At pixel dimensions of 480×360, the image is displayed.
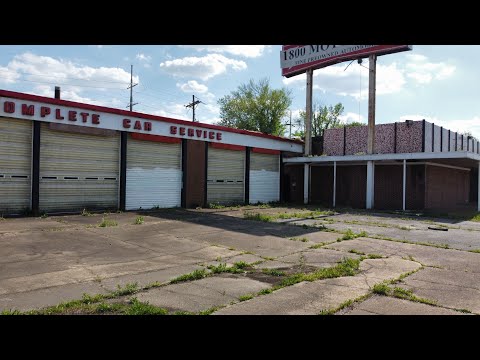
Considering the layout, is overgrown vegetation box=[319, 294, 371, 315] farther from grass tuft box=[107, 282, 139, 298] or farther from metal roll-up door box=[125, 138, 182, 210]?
metal roll-up door box=[125, 138, 182, 210]

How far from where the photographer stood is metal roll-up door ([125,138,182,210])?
1719 centimetres

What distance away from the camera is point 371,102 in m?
21.9

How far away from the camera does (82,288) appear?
5.33 m

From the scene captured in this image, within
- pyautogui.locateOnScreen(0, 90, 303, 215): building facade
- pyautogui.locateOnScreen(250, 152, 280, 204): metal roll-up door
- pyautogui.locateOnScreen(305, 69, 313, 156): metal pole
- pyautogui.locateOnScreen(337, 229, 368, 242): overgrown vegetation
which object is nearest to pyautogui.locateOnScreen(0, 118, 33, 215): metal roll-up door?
pyautogui.locateOnScreen(0, 90, 303, 215): building facade

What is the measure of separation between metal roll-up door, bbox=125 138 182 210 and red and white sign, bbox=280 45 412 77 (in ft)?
31.4

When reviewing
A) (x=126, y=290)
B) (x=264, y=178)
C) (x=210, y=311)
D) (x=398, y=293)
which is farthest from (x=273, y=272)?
(x=264, y=178)

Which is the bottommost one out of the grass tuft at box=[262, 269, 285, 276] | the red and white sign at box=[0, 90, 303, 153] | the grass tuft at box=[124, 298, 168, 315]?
the grass tuft at box=[262, 269, 285, 276]

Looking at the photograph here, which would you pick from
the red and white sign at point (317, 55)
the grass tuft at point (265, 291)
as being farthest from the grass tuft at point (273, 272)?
the red and white sign at point (317, 55)

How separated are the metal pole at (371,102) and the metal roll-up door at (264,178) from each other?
5.95 metres

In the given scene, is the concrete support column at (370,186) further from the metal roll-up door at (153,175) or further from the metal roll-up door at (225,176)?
the metal roll-up door at (153,175)
